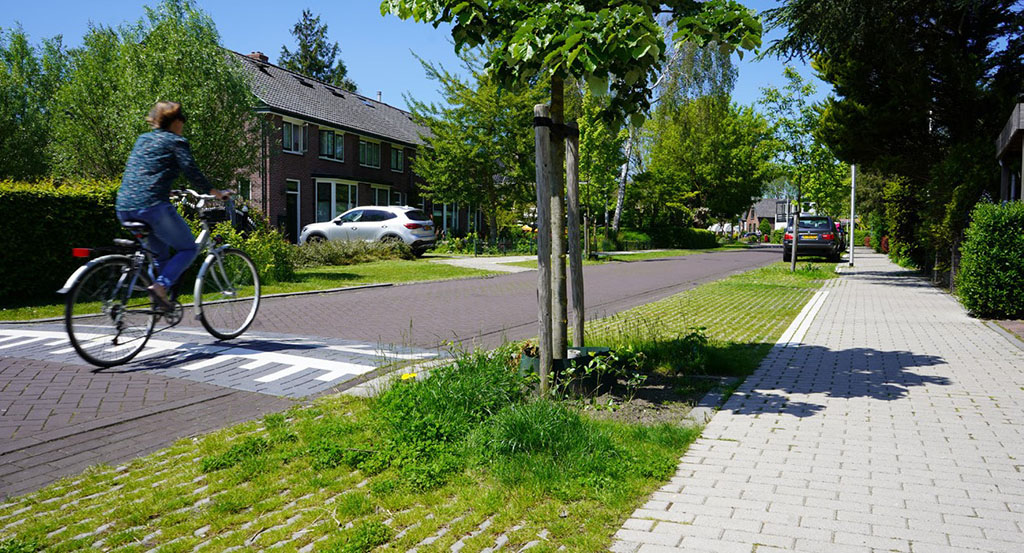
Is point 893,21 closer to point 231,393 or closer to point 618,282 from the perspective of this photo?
point 618,282

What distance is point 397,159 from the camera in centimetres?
4000

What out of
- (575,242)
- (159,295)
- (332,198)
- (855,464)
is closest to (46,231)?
(159,295)

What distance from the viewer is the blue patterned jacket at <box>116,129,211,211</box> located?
19.8 feet

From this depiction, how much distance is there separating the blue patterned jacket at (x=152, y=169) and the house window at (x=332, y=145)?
2813 cm

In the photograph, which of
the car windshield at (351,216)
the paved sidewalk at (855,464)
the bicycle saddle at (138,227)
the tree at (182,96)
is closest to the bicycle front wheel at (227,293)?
the bicycle saddle at (138,227)

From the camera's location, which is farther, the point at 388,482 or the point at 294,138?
the point at 294,138

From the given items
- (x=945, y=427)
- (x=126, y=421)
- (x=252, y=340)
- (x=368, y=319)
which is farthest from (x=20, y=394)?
(x=945, y=427)

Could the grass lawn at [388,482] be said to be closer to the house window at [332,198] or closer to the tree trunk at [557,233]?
the tree trunk at [557,233]

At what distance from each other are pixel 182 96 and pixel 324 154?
Answer: 58.4ft

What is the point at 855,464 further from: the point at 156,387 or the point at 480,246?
the point at 480,246

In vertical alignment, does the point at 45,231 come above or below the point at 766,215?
below

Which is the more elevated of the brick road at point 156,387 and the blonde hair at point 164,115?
the blonde hair at point 164,115

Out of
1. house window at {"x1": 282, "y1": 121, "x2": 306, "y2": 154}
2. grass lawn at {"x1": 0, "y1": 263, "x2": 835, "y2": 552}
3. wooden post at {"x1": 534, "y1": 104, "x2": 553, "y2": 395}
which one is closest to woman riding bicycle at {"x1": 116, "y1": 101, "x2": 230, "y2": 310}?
grass lawn at {"x1": 0, "y1": 263, "x2": 835, "y2": 552}

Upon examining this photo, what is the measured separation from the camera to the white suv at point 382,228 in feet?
84.0
